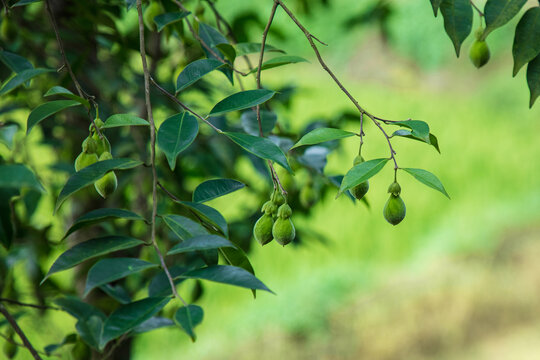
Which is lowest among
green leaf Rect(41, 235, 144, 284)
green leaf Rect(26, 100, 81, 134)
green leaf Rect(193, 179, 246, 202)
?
green leaf Rect(41, 235, 144, 284)

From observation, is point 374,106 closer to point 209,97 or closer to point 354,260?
point 354,260

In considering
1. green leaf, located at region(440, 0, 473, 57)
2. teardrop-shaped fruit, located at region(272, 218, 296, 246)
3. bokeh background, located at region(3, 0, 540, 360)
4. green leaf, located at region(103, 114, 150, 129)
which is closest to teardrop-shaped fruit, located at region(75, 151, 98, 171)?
green leaf, located at region(103, 114, 150, 129)

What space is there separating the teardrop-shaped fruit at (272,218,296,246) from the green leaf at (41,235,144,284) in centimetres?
10

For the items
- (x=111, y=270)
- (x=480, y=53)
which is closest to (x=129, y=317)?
(x=111, y=270)

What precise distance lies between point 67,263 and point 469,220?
8.00ft

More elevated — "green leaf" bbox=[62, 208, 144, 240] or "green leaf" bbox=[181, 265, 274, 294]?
"green leaf" bbox=[181, 265, 274, 294]

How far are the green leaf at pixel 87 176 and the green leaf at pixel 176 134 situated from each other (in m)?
0.03

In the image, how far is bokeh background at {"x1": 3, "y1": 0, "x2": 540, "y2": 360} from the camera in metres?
1.94

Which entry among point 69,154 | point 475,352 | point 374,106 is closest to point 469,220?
point 475,352

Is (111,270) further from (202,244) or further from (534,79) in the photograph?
(534,79)

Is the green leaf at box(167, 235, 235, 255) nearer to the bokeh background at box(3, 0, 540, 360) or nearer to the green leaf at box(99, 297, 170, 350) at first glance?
the green leaf at box(99, 297, 170, 350)

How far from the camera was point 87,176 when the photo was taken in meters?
0.39

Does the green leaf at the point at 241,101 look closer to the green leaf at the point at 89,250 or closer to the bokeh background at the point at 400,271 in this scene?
the green leaf at the point at 89,250

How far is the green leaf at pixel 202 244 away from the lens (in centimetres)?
37
